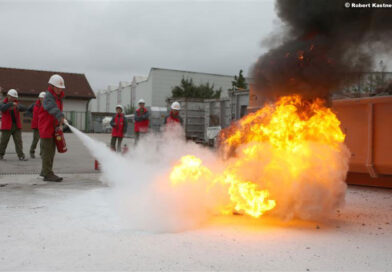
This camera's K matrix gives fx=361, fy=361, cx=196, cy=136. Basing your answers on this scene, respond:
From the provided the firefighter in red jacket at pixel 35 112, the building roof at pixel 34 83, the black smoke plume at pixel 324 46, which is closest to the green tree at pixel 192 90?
the building roof at pixel 34 83

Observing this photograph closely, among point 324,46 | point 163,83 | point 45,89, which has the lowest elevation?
point 324,46

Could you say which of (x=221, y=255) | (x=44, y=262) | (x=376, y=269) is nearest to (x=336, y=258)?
(x=376, y=269)

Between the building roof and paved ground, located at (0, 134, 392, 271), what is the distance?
118ft

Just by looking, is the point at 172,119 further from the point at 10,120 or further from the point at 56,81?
the point at 10,120

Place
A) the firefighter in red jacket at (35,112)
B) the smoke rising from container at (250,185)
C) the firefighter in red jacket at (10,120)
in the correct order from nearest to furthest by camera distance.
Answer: the smoke rising from container at (250,185), the firefighter in red jacket at (35,112), the firefighter in red jacket at (10,120)

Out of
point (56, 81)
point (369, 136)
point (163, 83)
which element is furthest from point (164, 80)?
point (369, 136)

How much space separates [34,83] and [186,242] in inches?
1566

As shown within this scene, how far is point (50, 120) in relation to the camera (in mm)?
7359

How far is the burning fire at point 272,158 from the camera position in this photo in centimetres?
459

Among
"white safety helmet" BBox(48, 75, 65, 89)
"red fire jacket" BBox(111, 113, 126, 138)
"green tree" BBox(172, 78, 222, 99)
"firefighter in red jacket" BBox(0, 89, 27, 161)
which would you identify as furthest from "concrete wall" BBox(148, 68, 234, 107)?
"white safety helmet" BBox(48, 75, 65, 89)

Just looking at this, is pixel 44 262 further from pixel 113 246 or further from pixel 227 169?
pixel 227 169

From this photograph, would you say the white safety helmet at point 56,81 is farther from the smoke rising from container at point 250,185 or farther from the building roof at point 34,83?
the building roof at point 34,83

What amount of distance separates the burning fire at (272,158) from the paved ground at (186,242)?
1.13 feet

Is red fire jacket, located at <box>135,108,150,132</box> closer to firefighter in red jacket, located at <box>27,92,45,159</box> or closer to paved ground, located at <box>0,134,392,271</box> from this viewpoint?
firefighter in red jacket, located at <box>27,92,45,159</box>
